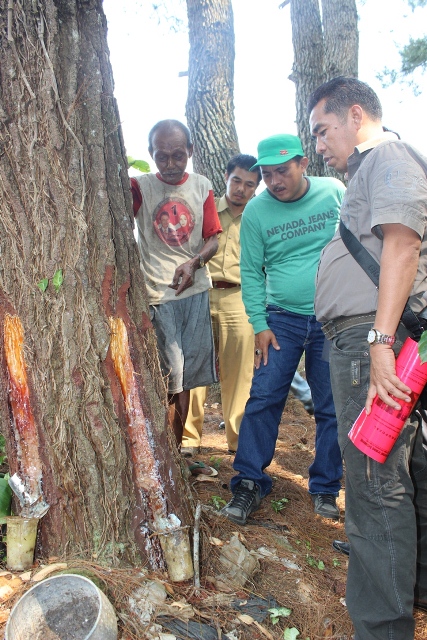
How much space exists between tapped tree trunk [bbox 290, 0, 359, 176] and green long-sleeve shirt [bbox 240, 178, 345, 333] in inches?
149

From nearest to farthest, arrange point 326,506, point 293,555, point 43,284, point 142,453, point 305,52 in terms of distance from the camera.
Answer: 1. point 43,284
2. point 142,453
3. point 293,555
4. point 326,506
5. point 305,52

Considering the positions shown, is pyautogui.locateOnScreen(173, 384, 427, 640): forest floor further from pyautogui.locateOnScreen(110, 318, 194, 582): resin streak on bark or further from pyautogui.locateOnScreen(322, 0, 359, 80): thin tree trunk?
pyautogui.locateOnScreen(322, 0, 359, 80): thin tree trunk

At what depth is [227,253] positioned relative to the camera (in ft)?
15.4

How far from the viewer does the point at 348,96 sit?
93.9 inches

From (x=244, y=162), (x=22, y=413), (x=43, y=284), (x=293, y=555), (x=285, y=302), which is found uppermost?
(x=244, y=162)

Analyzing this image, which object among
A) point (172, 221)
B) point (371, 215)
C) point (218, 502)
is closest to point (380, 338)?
point (371, 215)

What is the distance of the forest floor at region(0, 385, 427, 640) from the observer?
2.14 metres

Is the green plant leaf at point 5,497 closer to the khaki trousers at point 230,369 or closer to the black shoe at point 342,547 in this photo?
the black shoe at point 342,547

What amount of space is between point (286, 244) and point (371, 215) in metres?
1.42

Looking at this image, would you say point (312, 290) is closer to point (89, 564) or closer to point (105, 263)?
point (105, 263)

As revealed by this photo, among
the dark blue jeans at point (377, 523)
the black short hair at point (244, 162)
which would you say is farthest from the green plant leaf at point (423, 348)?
the black short hair at point (244, 162)

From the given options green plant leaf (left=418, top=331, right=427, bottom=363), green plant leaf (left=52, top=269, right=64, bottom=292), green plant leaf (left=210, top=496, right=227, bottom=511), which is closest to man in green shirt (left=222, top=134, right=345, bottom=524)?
green plant leaf (left=210, top=496, right=227, bottom=511)

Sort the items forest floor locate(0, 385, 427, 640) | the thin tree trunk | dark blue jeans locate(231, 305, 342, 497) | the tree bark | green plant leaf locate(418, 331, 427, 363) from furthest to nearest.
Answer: the thin tree trunk
the tree bark
dark blue jeans locate(231, 305, 342, 497)
forest floor locate(0, 385, 427, 640)
green plant leaf locate(418, 331, 427, 363)

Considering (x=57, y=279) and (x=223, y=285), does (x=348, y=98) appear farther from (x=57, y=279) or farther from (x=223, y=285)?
(x=223, y=285)
